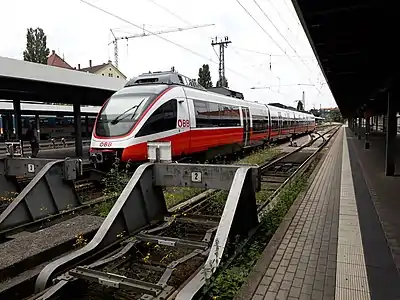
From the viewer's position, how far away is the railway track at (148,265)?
384cm

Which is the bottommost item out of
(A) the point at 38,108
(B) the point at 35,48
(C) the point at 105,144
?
(C) the point at 105,144

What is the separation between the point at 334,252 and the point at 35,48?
193 feet

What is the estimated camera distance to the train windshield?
32.9ft

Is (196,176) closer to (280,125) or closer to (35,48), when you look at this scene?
(280,125)

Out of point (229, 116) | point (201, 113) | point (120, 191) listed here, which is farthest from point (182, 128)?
point (229, 116)

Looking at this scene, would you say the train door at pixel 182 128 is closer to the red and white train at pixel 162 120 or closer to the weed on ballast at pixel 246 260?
the red and white train at pixel 162 120

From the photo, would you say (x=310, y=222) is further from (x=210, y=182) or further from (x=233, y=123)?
(x=233, y=123)

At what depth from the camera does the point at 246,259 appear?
4738mm

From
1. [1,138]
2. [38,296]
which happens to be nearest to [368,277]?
[38,296]

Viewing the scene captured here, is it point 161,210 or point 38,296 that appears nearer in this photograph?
point 38,296

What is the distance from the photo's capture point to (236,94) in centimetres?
2197

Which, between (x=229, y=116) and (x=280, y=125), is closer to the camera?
(x=229, y=116)

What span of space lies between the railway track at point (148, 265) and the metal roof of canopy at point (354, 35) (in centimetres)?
366

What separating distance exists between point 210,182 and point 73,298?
8.19ft
